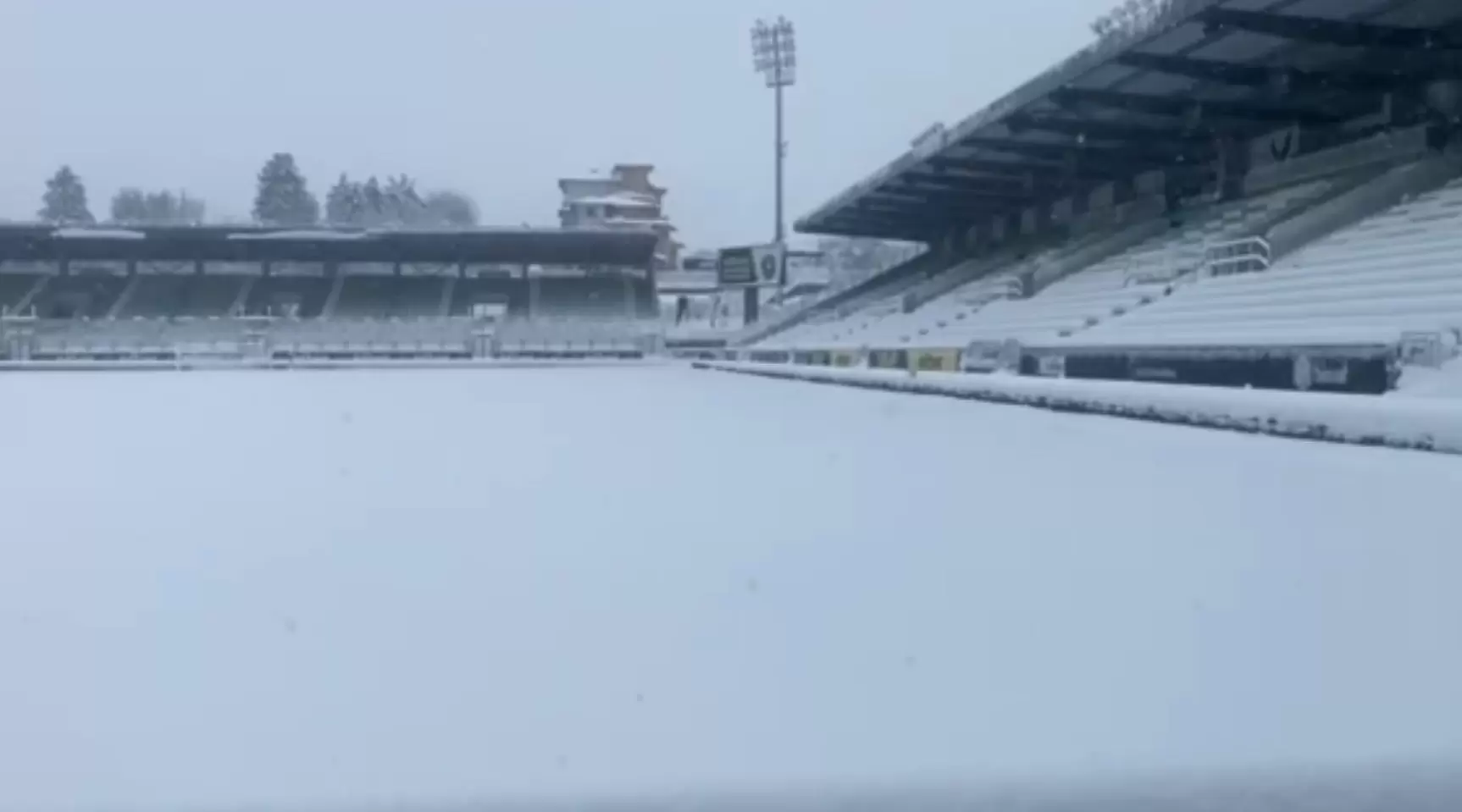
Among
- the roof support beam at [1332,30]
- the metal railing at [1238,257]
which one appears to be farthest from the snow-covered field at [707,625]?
the roof support beam at [1332,30]

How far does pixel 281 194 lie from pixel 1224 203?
161 ft

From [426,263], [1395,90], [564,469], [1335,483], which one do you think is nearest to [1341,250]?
[1395,90]

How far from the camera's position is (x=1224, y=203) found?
56.9ft

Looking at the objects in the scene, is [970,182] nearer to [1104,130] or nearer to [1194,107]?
[1104,130]

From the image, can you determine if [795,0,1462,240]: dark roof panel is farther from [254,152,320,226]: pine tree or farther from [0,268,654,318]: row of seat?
[254,152,320,226]: pine tree

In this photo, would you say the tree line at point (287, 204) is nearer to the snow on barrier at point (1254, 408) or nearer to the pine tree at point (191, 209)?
the pine tree at point (191, 209)

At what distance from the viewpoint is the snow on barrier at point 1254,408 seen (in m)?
6.22

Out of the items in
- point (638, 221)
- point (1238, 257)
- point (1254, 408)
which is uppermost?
point (638, 221)

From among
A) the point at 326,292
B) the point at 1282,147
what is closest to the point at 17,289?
the point at 326,292

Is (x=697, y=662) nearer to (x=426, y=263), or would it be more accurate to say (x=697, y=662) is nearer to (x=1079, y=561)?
(x=1079, y=561)

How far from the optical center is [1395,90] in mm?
14609

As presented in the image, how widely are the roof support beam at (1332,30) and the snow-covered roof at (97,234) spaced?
30058 mm

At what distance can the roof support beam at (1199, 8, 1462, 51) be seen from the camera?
13.0 m

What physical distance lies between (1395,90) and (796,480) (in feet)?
39.3
